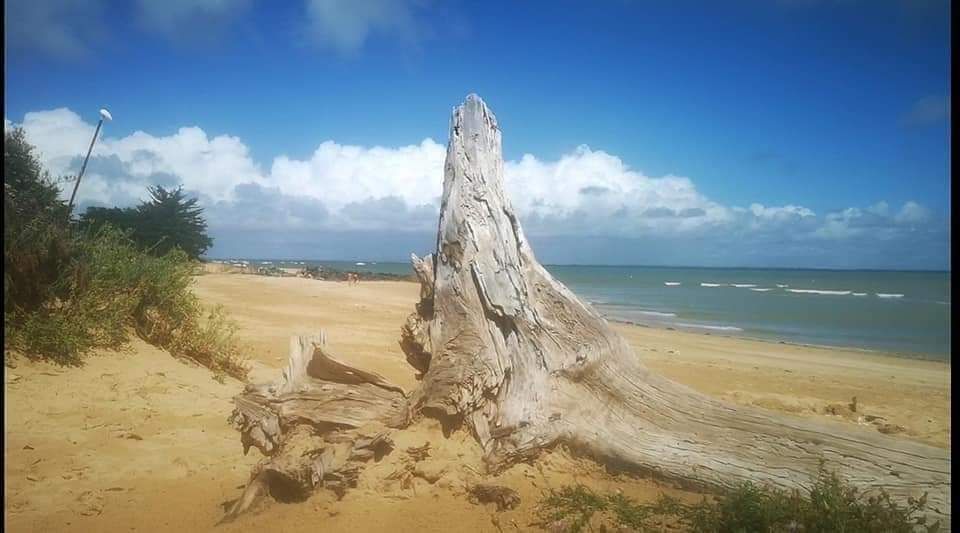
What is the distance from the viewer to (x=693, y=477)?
379 centimetres

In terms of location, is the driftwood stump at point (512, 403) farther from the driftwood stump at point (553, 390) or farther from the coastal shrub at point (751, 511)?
the coastal shrub at point (751, 511)

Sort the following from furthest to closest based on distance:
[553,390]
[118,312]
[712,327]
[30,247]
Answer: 1. [712,327]
2. [118,312]
3. [30,247]
4. [553,390]

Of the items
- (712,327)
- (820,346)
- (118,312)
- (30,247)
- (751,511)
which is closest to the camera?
(751,511)

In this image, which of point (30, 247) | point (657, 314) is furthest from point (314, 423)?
point (657, 314)

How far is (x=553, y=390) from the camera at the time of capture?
14.2 feet

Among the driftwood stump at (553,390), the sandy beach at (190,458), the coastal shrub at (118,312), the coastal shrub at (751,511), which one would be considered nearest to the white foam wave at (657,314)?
the sandy beach at (190,458)

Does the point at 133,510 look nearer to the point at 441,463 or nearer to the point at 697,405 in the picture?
the point at 441,463

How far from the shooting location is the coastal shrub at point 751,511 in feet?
9.72

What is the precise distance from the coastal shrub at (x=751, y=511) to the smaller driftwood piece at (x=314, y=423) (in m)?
1.38

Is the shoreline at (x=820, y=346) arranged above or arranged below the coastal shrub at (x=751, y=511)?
below

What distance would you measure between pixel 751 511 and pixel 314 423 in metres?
3.13

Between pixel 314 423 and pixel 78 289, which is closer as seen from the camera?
pixel 314 423

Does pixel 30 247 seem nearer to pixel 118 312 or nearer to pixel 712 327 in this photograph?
pixel 118 312

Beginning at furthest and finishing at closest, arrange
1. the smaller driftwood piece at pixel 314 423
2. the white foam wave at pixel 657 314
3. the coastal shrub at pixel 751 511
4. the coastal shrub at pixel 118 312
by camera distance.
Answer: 1. the white foam wave at pixel 657 314
2. the coastal shrub at pixel 118 312
3. the smaller driftwood piece at pixel 314 423
4. the coastal shrub at pixel 751 511
